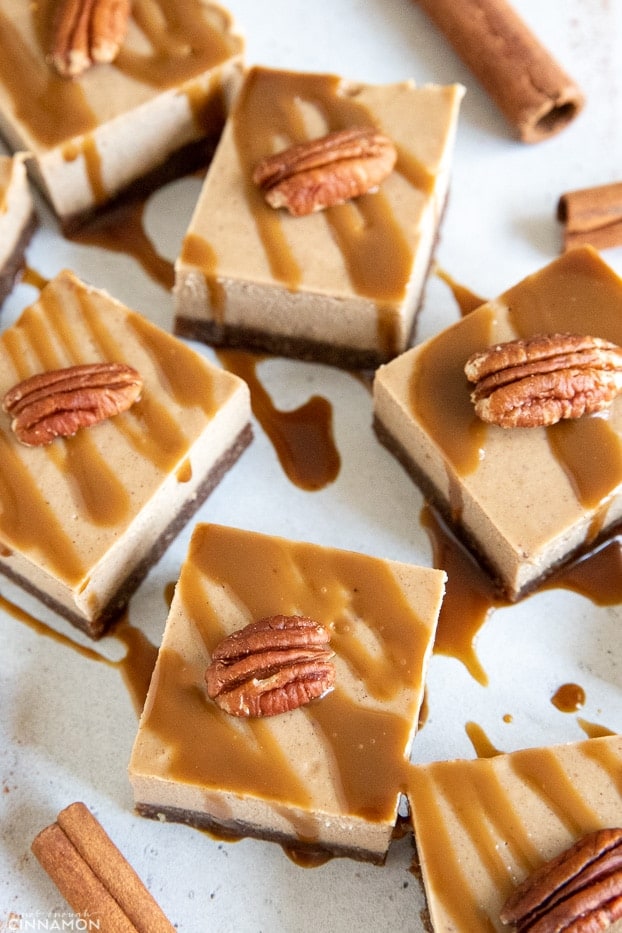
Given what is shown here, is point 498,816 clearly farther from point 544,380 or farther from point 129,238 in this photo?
point 129,238

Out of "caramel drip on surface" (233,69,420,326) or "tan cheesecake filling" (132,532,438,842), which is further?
"caramel drip on surface" (233,69,420,326)

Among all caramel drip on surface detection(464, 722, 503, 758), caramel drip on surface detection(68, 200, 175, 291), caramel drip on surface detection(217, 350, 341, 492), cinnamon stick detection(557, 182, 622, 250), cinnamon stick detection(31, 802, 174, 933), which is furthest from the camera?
caramel drip on surface detection(68, 200, 175, 291)

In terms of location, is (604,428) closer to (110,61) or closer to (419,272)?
(419,272)

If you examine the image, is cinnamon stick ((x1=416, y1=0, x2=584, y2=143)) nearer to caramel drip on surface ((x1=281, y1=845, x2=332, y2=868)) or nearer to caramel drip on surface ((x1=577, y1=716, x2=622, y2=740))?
caramel drip on surface ((x1=577, y1=716, x2=622, y2=740))

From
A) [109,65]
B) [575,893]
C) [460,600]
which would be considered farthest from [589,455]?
[109,65]

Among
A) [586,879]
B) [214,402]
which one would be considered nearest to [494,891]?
[586,879]

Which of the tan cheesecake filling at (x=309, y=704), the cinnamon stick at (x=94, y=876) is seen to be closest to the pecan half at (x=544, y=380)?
the tan cheesecake filling at (x=309, y=704)

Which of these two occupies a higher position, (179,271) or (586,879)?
(179,271)

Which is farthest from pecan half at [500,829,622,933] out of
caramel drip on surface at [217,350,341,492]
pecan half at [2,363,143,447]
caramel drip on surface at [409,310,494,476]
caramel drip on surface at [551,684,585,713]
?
pecan half at [2,363,143,447]
